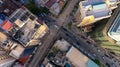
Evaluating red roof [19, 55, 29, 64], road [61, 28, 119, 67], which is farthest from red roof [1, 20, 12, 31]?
road [61, 28, 119, 67]

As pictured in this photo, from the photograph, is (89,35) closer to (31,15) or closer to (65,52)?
(65,52)

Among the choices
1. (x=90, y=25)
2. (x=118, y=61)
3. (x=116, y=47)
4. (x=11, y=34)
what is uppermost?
(x=11, y=34)

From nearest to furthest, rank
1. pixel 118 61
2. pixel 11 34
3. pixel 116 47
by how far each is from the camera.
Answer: pixel 11 34 < pixel 116 47 < pixel 118 61

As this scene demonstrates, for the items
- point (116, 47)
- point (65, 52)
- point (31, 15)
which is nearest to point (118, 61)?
point (116, 47)

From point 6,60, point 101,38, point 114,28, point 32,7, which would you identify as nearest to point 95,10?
point 114,28

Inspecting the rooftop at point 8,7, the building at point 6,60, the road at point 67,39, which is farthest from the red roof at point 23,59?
the rooftop at point 8,7

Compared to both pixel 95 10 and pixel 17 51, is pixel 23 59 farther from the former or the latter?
pixel 95 10
